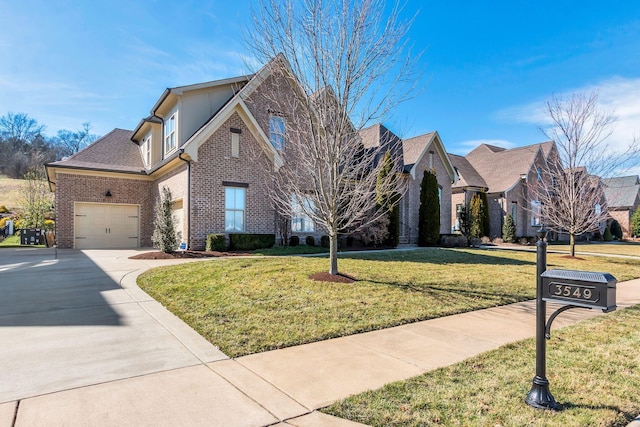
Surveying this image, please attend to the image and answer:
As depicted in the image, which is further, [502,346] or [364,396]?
[502,346]

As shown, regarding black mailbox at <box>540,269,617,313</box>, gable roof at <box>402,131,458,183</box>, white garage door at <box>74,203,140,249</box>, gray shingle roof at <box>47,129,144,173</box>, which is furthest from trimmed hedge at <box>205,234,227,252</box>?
gable roof at <box>402,131,458,183</box>

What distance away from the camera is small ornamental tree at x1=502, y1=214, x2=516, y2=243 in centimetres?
2675

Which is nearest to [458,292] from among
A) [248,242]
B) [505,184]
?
[248,242]

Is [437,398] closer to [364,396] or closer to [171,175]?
[364,396]

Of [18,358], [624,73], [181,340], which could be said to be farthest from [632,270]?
[18,358]

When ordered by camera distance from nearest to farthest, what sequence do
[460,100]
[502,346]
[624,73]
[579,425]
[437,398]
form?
[579,425]
[437,398]
[502,346]
[624,73]
[460,100]

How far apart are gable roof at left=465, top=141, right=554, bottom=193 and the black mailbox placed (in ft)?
Answer: 92.9

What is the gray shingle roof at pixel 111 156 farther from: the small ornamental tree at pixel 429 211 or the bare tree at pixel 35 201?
the small ornamental tree at pixel 429 211

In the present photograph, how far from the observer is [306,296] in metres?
6.76

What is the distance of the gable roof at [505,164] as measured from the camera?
2911 cm

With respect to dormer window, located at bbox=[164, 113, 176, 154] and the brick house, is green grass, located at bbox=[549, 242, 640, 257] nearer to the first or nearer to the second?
the brick house

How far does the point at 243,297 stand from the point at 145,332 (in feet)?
6.36

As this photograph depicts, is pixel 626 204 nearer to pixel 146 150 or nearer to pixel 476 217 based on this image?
pixel 476 217

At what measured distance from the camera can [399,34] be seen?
8.05 metres
